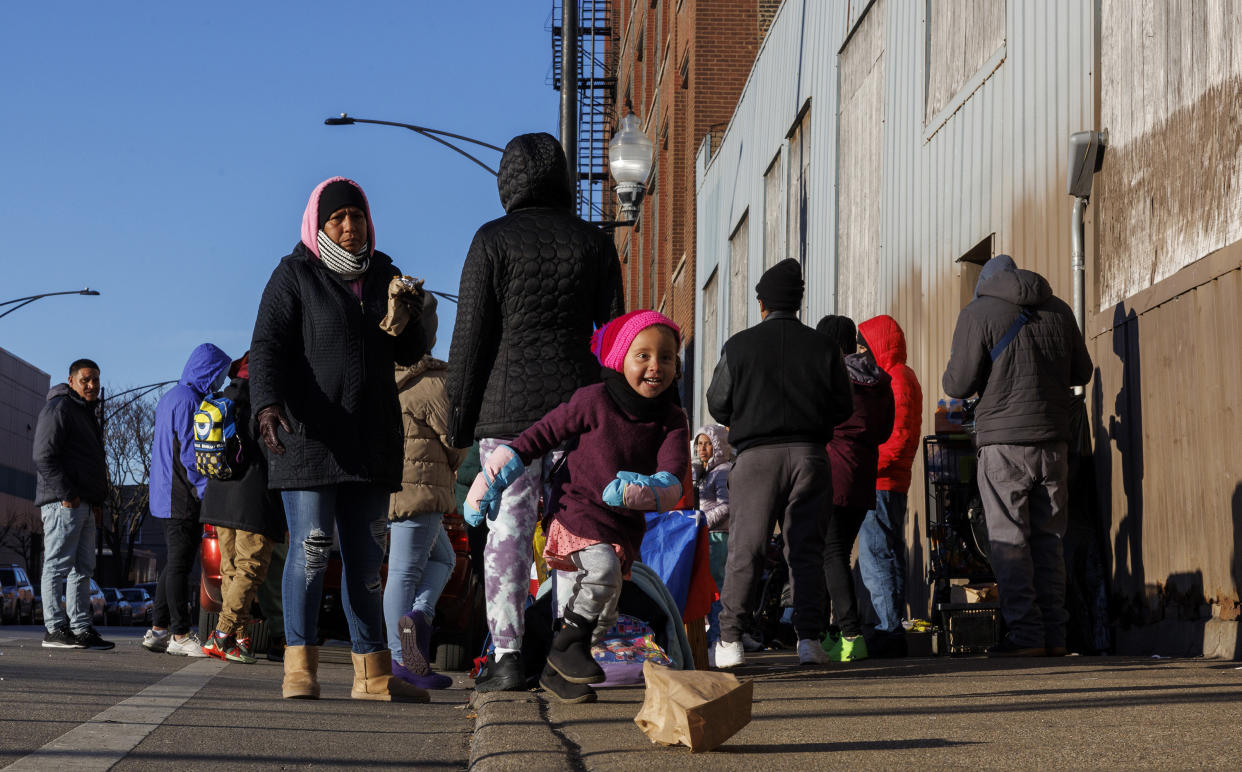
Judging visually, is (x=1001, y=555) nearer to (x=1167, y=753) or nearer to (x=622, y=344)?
(x=622, y=344)

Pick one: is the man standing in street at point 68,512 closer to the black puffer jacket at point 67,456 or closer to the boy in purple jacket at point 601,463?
the black puffer jacket at point 67,456

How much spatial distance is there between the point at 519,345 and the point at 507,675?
4.12 feet

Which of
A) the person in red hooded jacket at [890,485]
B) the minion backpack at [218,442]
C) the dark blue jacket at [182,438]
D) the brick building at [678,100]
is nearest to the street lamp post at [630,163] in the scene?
the dark blue jacket at [182,438]

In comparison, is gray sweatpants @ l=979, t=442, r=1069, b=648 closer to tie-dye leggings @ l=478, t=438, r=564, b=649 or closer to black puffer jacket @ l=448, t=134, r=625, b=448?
black puffer jacket @ l=448, t=134, r=625, b=448

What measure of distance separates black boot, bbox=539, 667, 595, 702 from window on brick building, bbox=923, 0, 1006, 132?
7019 millimetres

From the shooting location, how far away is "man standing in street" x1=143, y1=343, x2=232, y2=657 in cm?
1057

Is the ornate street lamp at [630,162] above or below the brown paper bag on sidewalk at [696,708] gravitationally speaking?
above

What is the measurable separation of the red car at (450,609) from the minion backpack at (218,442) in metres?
0.86

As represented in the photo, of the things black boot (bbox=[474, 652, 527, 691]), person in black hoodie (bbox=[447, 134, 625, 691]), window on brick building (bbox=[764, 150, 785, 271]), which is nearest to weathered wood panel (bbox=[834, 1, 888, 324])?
window on brick building (bbox=[764, 150, 785, 271])

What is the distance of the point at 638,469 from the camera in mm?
5992

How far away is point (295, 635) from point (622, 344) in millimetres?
1871

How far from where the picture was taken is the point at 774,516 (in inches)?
311

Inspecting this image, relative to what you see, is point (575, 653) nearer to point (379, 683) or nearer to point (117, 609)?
point (379, 683)

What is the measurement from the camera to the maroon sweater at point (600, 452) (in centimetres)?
591
